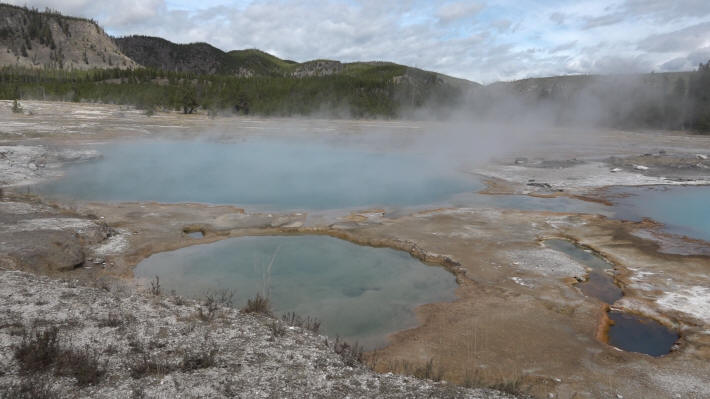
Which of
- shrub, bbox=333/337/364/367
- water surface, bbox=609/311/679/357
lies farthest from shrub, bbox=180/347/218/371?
water surface, bbox=609/311/679/357

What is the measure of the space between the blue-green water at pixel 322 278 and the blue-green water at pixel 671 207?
23.6 feet

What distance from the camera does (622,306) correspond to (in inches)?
258

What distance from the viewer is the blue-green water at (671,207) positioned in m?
11.2

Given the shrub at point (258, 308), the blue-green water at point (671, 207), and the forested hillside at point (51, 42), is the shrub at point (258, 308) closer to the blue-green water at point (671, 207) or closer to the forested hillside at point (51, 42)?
the blue-green water at point (671, 207)

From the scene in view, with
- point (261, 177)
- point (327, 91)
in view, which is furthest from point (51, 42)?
point (261, 177)

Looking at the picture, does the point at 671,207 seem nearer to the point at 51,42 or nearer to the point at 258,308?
the point at 258,308

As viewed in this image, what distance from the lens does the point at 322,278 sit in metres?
7.58

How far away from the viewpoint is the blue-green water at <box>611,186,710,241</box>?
36.8 feet

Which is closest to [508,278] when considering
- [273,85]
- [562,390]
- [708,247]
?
[562,390]

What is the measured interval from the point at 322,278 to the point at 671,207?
11542mm

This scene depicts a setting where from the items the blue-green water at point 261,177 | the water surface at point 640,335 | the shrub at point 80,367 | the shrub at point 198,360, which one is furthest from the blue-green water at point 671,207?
the shrub at point 80,367

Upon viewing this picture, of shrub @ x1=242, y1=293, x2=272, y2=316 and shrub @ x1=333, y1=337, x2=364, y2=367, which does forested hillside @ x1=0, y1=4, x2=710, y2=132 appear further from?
shrub @ x1=333, y1=337, x2=364, y2=367

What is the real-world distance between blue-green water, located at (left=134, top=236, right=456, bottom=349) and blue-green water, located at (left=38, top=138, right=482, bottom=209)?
11.0 ft

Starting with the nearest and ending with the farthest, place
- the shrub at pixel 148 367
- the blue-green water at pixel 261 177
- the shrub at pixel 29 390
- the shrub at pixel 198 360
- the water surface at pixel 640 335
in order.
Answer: the shrub at pixel 29 390, the shrub at pixel 148 367, the shrub at pixel 198 360, the water surface at pixel 640 335, the blue-green water at pixel 261 177
